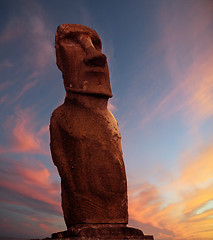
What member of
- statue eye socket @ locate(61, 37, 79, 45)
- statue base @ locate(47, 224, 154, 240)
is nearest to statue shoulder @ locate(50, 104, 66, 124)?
statue eye socket @ locate(61, 37, 79, 45)

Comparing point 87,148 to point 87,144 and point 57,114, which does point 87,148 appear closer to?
point 87,144

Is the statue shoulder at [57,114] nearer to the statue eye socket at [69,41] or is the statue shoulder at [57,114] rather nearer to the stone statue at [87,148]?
the stone statue at [87,148]

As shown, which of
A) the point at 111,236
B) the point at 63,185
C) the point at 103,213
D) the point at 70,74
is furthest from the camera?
the point at 70,74

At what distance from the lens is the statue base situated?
456 cm

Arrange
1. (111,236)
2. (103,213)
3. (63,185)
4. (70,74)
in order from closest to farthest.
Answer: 1. (111,236)
2. (103,213)
3. (63,185)
4. (70,74)

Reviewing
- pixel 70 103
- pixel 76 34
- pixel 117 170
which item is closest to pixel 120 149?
pixel 117 170

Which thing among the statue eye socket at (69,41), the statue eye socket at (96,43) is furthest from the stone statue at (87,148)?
the statue eye socket at (96,43)

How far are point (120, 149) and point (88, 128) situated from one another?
731mm

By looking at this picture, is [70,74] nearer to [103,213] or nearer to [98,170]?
[98,170]

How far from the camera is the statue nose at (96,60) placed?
18.8 feet

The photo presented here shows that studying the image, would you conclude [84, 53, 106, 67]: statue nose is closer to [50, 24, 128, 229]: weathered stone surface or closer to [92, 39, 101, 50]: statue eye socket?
[50, 24, 128, 229]: weathered stone surface

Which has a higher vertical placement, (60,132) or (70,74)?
(70,74)

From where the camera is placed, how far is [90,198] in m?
5.07

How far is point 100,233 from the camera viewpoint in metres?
4.66
